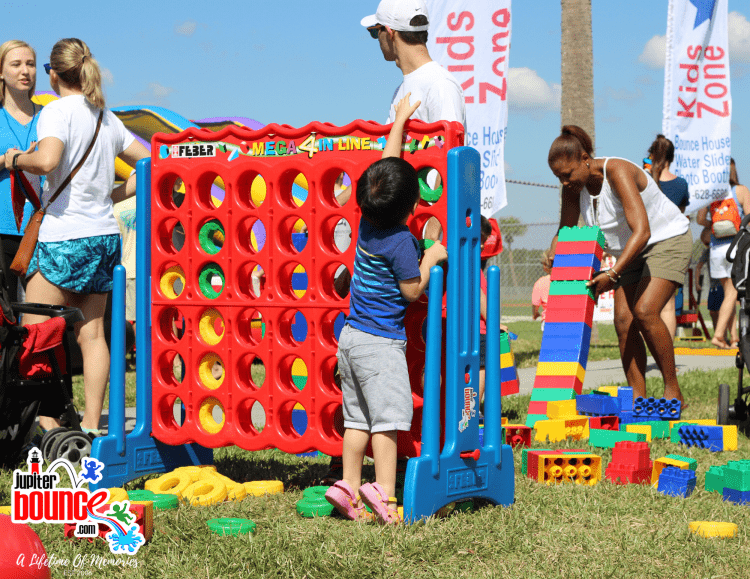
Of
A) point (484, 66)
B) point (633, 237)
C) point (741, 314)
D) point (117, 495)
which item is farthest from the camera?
point (484, 66)

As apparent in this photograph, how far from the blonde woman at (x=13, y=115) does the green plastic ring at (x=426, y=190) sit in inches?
103

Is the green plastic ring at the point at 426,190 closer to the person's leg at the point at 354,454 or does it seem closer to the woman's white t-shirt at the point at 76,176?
the person's leg at the point at 354,454

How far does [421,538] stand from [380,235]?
1.15 m

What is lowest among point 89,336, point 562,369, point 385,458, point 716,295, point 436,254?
point 385,458

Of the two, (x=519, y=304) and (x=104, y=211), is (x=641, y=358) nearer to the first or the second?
(x=104, y=211)

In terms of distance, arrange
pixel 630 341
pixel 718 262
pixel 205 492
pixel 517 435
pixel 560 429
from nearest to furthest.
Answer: pixel 205 492
pixel 517 435
pixel 560 429
pixel 630 341
pixel 718 262

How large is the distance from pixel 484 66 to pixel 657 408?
409 cm

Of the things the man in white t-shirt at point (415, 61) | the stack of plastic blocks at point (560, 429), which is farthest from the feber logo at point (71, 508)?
the stack of plastic blocks at point (560, 429)

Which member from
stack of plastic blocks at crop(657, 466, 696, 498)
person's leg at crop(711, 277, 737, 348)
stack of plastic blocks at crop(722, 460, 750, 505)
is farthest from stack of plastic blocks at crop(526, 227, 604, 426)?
person's leg at crop(711, 277, 737, 348)

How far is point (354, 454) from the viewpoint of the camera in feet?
11.8

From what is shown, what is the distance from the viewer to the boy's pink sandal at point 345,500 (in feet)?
11.2

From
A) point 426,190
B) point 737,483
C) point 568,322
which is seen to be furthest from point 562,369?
point 426,190

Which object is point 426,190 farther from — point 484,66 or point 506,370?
point 484,66

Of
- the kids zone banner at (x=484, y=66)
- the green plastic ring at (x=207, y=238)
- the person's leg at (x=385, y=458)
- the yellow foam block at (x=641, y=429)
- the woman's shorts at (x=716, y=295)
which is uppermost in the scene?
the kids zone banner at (x=484, y=66)
